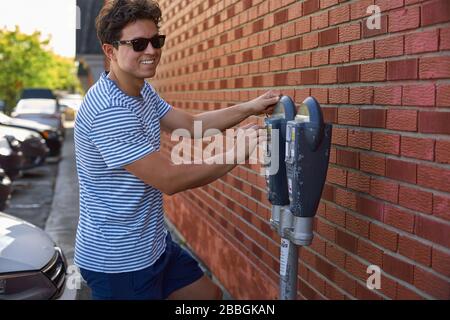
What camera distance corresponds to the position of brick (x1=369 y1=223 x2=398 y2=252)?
8.31ft

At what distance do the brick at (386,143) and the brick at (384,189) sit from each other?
4.8 inches

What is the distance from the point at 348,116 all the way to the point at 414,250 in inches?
29.9

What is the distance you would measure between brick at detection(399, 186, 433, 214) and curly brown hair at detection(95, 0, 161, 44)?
123cm

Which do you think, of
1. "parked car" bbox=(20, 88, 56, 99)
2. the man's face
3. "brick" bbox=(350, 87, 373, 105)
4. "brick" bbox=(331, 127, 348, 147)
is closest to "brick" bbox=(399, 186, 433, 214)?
"brick" bbox=(350, 87, 373, 105)

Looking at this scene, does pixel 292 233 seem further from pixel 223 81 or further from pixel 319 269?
pixel 223 81

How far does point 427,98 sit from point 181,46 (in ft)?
15.9

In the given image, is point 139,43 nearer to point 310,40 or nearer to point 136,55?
point 136,55

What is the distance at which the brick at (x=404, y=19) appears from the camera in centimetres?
236

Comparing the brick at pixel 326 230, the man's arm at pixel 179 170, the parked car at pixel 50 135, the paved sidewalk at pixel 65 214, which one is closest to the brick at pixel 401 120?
the man's arm at pixel 179 170

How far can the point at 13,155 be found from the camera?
967cm

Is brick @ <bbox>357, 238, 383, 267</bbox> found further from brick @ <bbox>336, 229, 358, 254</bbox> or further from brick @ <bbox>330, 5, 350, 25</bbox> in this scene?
brick @ <bbox>330, 5, 350, 25</bbox>

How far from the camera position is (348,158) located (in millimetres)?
2953

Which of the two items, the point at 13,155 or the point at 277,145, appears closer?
the point at 277,145

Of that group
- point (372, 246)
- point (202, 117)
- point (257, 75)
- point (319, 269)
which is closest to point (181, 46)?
point (257, 75)
